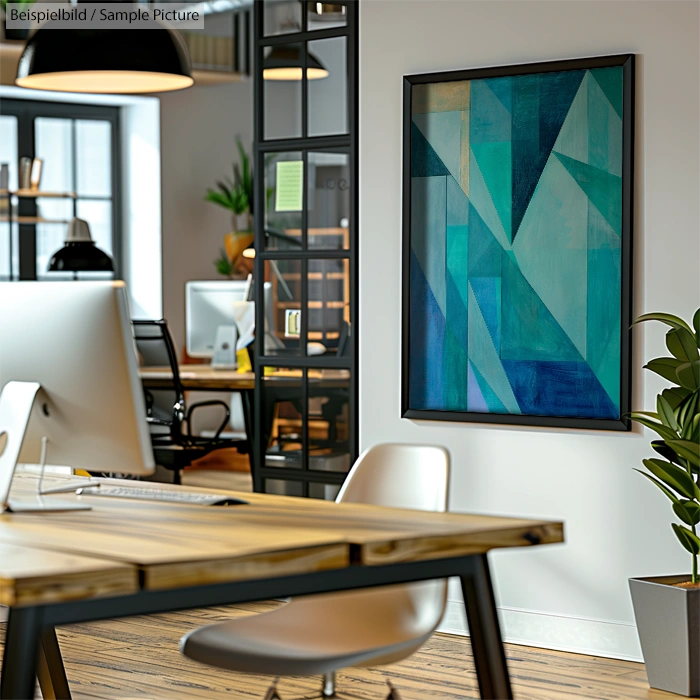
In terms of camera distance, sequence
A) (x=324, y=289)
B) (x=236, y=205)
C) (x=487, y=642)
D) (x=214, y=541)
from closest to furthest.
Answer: (x=214, y=541) < (x=487, y=642) < (x=324, y=289) < (x=236, y=205)

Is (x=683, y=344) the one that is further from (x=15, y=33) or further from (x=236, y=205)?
(x=236, y=205)

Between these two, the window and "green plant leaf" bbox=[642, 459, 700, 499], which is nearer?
"green plant leaf" bbox=[642, 459, 700, 499]

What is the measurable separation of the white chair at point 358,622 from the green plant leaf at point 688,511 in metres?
1.10

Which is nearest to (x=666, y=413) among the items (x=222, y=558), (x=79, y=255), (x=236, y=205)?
(x=222, y=558)

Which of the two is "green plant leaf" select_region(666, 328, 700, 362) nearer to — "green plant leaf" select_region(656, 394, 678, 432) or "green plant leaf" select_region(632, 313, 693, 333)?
"green plant leaf" select_region(632, 313, 693, 333)

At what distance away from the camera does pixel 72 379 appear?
251cm

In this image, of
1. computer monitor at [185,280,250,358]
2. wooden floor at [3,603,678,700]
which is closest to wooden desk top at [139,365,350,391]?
computer monitor at [185,280,250,358]

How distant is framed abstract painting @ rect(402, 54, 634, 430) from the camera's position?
13.7 feet

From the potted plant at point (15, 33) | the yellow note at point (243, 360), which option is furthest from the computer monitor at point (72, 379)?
the potted plant at point (15, 33)

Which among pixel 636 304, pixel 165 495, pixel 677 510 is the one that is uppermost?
pixel 636 304

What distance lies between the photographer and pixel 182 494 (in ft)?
9.17

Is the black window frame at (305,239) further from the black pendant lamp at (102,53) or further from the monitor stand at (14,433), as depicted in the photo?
the monitor stand at (14,433)

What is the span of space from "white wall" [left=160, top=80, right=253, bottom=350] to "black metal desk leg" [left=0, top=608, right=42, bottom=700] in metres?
7.63

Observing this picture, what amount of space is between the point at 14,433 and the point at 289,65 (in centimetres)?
289
